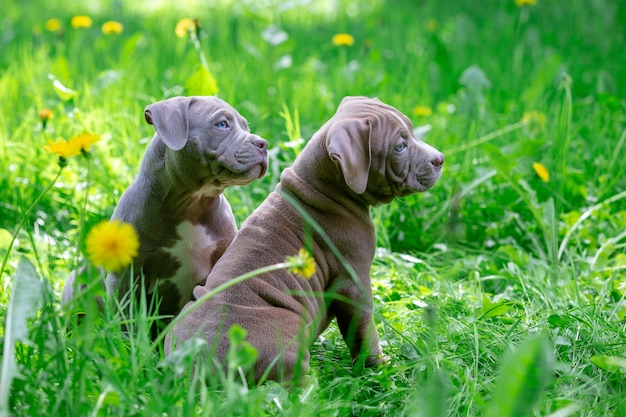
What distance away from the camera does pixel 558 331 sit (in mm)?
2949

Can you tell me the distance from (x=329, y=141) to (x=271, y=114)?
2370mm

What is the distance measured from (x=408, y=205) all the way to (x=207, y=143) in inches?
58.8

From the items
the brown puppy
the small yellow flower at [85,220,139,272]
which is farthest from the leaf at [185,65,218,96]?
the small yellow flower at [85,220,139,272]

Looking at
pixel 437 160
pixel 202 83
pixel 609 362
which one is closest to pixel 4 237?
pixel 202 83

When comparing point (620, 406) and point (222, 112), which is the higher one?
point (222, 112)

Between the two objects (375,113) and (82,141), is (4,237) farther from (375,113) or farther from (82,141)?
(375,113)

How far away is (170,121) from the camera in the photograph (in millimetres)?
2898

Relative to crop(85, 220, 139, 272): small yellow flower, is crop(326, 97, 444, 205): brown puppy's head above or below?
below

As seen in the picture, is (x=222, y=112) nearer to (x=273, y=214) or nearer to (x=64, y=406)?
(x=273, y=214)

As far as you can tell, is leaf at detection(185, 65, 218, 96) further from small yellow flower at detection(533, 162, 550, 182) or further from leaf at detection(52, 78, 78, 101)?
small yellow flower at detection(533, 162, 550, 182)

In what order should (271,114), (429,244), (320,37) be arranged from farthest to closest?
1. (320,37)
2. (271,114)
3. (429,244)

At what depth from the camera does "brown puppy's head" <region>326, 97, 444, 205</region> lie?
8.96ft

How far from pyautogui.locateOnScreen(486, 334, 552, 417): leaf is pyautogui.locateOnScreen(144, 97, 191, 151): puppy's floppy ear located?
1.44m

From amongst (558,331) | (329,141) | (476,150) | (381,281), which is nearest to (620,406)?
(558,331)
